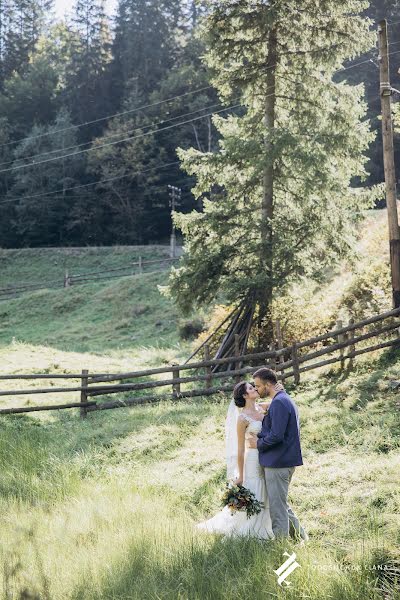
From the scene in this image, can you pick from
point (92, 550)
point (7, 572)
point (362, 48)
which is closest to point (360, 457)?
point (92, 550)

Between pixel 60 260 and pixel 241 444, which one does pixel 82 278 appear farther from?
pixel 241 444

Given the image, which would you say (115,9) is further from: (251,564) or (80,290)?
(251,564)

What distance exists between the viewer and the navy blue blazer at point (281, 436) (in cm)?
646

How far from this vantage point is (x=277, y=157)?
1620cm

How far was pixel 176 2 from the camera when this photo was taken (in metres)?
60.3

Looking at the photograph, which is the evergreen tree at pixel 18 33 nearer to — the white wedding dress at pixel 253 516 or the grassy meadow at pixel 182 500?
the grassy meadow at pixel 182 500

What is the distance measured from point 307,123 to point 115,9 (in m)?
51.7

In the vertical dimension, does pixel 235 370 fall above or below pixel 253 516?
above

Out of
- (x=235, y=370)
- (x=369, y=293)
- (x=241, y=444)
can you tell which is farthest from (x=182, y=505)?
(x=369, y=293)

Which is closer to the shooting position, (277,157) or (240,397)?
(240,397)

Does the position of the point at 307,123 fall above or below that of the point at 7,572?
above

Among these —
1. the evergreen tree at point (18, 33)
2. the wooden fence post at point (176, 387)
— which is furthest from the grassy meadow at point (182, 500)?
the evergreen tree at point (18, 33)

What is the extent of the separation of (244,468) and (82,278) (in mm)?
35324
